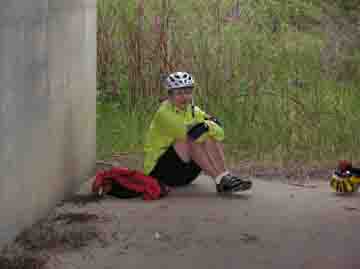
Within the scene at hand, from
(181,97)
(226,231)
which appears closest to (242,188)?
(181,97)

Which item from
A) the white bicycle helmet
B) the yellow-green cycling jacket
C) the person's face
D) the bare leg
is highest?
the white bicycle helmet

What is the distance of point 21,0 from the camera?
6.20 metres

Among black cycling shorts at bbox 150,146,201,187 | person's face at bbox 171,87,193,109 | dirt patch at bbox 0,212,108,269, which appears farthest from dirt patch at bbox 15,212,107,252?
person's face at bbox 171,87,193,109

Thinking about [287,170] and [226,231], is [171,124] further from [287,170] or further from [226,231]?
[287,170]

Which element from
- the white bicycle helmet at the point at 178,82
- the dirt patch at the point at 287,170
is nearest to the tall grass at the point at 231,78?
the dirt patch at the point at 287,170

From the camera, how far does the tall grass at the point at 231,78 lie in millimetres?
10539

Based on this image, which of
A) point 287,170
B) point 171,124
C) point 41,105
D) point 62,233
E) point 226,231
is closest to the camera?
point 62,233

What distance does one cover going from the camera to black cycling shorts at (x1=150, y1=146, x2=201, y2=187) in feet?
26.8

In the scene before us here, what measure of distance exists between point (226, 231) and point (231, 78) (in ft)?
17.1

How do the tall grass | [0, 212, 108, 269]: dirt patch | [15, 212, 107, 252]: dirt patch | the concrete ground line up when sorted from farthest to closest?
the tall grass < [15, 212, 107, 252]: dirt patch < the concrete ground < [0, 212, 108, 269]: dirt patch

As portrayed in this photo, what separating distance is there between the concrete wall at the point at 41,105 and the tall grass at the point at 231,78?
203 centimetres

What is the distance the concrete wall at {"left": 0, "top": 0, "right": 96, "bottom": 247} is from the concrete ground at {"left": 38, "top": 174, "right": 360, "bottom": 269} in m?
0.45

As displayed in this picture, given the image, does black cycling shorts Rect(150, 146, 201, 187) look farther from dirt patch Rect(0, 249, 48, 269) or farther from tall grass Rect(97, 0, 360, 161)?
dirt patch Rect(0, 249, 48, 269)

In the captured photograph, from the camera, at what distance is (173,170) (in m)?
8.26
